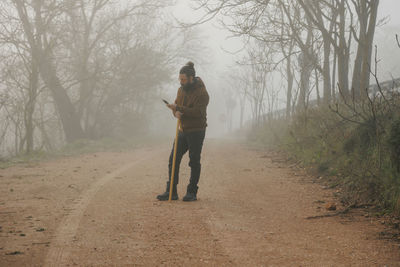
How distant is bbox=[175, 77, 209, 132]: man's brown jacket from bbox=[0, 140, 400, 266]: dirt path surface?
3.96 ft

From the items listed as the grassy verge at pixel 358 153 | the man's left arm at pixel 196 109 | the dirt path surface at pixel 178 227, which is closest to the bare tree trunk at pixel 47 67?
the dirt path surface at pixel 178 227

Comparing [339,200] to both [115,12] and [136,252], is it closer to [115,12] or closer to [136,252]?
[136,252]

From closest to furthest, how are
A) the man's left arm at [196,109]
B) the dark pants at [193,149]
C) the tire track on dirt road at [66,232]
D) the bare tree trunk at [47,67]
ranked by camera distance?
1. the tire track on dirt road at [66,232]
2. the man's left arm at [196,109]
3. the dark pants at [193,149]
4. the bare tree trunk at [47,67]

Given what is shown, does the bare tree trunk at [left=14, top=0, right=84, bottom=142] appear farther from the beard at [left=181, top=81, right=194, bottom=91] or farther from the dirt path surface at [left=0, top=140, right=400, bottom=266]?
the beard at [left=181, top=81, right=194, bottom=91]

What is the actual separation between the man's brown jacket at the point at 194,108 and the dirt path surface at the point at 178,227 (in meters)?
1.21

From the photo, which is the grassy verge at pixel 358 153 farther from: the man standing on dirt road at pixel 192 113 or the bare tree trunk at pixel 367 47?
the man standing on dirt road at pixel 192 113

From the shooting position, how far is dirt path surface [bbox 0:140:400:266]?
3316 millimetres

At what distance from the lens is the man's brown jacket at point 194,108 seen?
5691 millimetres

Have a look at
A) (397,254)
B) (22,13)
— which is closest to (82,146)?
(22,13)

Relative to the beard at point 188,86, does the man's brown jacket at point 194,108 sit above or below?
below

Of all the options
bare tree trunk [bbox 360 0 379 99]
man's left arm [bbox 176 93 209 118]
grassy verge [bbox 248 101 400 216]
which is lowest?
grassy verge [bbox 248 101 400 216]

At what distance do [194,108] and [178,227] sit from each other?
204 cm

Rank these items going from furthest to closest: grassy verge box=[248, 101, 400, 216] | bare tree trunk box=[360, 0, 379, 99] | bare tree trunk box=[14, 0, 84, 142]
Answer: bare tree trunk box=[14, 0, 84, 142], bare tree trunk box=[360, 0, 379, 99], grassy verge box=[248, 101, 400, 216]

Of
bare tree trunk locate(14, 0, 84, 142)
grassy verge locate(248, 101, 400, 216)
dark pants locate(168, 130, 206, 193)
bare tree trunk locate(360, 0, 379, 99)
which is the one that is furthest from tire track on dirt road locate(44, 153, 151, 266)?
bare tree trunk locate(14, 0, 84, 142)
